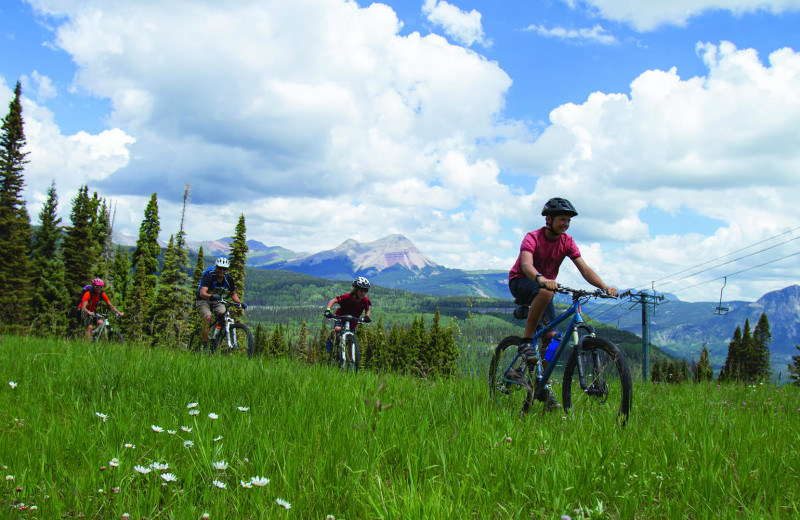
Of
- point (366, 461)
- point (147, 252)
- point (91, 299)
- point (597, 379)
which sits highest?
point (147, 252)

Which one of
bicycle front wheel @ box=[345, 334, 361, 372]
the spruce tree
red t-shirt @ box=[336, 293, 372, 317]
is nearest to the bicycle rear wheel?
bicycle front wheel @ box=[345, 334, 361, 372]

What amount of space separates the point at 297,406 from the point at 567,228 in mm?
4215

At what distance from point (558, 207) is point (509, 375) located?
2303 mm

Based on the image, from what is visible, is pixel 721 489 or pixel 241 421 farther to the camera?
pixel 241 421

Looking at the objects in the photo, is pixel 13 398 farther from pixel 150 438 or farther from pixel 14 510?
pixel 14 510

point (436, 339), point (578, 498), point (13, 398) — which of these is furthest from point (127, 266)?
point (578, 498)

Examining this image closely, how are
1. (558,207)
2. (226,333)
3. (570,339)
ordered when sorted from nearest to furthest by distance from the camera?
(570,339) → (558,207) → (226,333)

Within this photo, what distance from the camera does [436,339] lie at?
65.9 metres

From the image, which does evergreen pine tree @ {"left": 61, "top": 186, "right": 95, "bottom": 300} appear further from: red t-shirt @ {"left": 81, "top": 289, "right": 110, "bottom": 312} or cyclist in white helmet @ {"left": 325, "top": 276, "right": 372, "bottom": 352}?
cyclist in white helmet @ {"left": 325, "top": 276, "right": 372, "bottom": 352}

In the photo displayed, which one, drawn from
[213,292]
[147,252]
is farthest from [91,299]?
[147,252]

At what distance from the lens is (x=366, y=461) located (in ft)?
10.2

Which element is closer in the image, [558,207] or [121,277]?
[558,207]

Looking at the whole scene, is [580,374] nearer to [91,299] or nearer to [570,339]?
→ [570,339]

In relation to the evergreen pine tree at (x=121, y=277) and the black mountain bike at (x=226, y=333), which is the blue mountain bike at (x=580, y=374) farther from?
the evergreen pine tree at (x=121, y=277)
